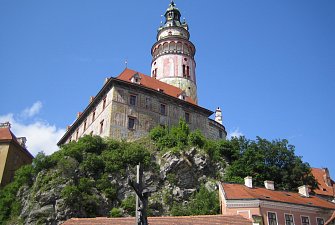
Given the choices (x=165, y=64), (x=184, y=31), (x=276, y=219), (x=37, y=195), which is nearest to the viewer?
Answer: (x=276, y=219)

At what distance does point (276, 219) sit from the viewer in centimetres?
2500

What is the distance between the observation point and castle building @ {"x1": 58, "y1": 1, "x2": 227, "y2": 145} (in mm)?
35750

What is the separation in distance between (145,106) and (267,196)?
51.4 feet

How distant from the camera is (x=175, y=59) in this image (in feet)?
166

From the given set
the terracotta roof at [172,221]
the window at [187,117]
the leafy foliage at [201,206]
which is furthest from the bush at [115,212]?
the window at [187,117]

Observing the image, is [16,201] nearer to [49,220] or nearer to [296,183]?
[49,220]

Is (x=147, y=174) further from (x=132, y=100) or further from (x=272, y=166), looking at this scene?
(x=272, y=166)

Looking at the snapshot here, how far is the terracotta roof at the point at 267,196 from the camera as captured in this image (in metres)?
25.7

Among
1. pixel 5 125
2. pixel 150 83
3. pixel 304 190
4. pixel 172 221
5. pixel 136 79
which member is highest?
pixel 150 83

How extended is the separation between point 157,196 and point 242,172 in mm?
8507

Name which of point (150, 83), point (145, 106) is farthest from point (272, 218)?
point (150, 83)

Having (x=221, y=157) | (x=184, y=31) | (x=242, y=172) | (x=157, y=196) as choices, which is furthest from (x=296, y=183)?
(x=184, y=31)

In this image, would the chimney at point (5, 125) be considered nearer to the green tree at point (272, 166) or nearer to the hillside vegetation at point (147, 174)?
the hillside vegetation at point (147, 174)

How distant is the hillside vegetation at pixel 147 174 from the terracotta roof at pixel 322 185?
765cm
